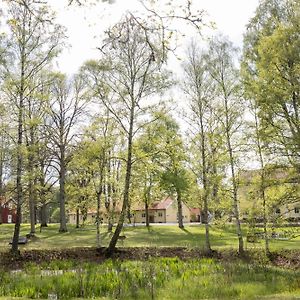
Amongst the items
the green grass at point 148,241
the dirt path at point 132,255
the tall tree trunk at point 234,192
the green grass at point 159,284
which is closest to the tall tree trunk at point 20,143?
the dirt path at point 132,255

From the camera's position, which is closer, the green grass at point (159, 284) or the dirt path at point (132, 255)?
the green grass at point (159, 284)

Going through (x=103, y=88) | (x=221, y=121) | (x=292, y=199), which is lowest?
(x=292, y=199)

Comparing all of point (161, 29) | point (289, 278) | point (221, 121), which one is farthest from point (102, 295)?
point (221, 121)

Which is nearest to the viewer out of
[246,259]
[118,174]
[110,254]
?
[246,259]

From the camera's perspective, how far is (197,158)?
869 inches

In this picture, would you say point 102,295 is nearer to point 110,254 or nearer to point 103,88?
point 110,254

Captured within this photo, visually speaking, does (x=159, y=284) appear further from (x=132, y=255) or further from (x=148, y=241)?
(x=148, y=241)

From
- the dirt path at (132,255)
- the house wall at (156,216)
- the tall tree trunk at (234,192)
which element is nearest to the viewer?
the dirt path at (132,255)

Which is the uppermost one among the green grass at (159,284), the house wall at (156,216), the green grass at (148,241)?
the house wall at (156,216)

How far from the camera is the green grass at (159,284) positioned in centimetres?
923

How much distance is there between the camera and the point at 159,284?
32.9 feet

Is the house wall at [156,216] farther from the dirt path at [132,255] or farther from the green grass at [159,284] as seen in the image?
the green grass at [159,284]

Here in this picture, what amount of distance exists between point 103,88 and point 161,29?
1490 cm

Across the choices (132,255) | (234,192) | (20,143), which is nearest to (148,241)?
(132,255)
